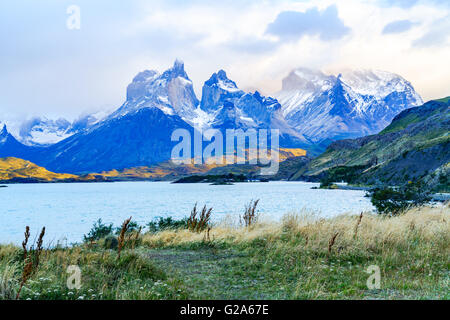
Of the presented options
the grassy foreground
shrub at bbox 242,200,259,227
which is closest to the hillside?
shrub at bbox 242,200,259,227

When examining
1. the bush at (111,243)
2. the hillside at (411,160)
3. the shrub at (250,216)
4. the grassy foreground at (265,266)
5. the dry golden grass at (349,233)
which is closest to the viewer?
the grassy foreground at (265,266)

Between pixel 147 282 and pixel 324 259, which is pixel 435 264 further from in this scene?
pixel 147 282

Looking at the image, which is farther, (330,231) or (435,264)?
(330,231)

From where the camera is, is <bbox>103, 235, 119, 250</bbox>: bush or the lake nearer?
<bbox>103, 235, 119, 250</bbox>: bush

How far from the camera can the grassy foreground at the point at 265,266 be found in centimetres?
817

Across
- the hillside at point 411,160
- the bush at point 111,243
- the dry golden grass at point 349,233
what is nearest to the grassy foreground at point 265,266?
the dry golden grass at point 349,233

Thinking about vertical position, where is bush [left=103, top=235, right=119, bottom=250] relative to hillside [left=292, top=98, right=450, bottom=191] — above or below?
below

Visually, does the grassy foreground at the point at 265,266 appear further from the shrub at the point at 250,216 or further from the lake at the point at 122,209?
the lake at the point at 122,209

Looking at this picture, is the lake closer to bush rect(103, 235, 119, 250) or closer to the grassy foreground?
bush rect(103, 235, 119, 250)

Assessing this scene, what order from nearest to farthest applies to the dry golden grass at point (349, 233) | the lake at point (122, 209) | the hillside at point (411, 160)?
the dry golden grass at point (349, 233)
the lake at point (122, 209)
the hillside at point (411, 160)

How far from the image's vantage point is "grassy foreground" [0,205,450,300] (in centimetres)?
817
